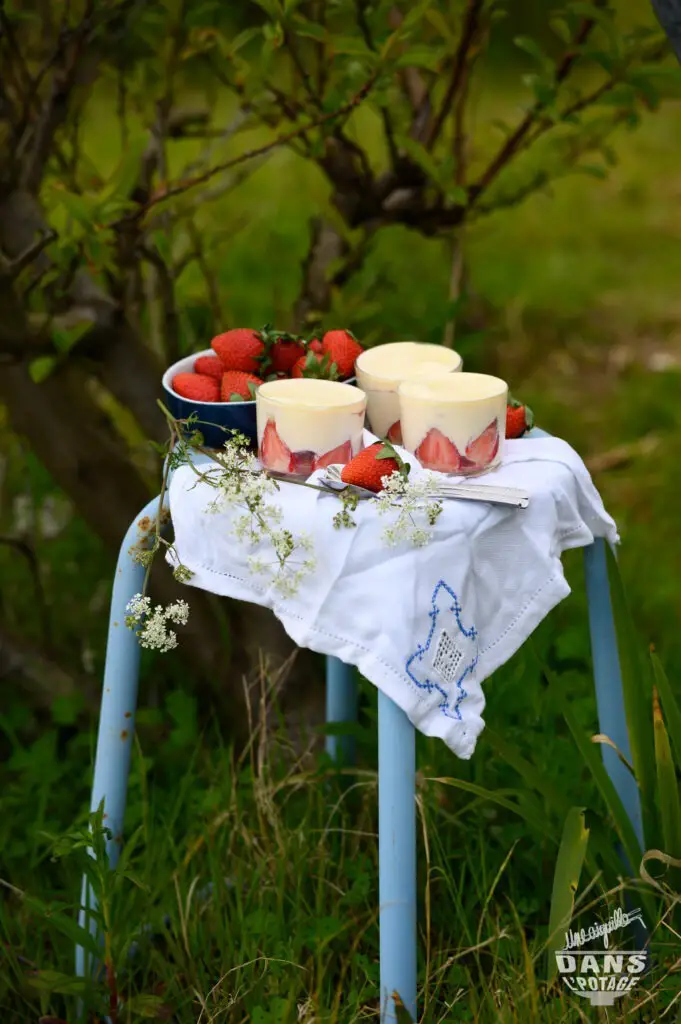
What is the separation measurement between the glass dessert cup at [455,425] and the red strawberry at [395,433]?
8 cm

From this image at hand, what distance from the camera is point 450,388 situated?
147 cm

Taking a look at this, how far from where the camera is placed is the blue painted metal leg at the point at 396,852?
4.46 ft

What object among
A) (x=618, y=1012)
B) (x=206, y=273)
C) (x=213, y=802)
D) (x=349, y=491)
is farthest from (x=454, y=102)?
(x=618, y=1012)

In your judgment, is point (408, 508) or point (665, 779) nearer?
point (408, 508)

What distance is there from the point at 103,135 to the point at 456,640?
4475 mm

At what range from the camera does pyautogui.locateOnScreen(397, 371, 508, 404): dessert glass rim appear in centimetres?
142

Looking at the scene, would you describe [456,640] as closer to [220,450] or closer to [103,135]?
[220,450]

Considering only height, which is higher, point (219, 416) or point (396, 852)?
point (219, 416)

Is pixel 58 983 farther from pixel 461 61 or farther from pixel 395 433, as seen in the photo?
pixel 461 61

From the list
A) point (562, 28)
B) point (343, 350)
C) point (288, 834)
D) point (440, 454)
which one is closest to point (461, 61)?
point (562, 28)

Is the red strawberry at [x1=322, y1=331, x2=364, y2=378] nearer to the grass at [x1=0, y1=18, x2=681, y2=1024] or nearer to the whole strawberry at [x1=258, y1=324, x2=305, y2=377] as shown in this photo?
the whole strawberry at [x1=258, y1=324, x2=305, y2=377]

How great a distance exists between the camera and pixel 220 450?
5.07ft

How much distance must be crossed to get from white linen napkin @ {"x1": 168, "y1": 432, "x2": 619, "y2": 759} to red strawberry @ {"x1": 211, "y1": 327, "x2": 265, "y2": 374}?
0.66ft

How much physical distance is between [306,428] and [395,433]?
0.18 m
